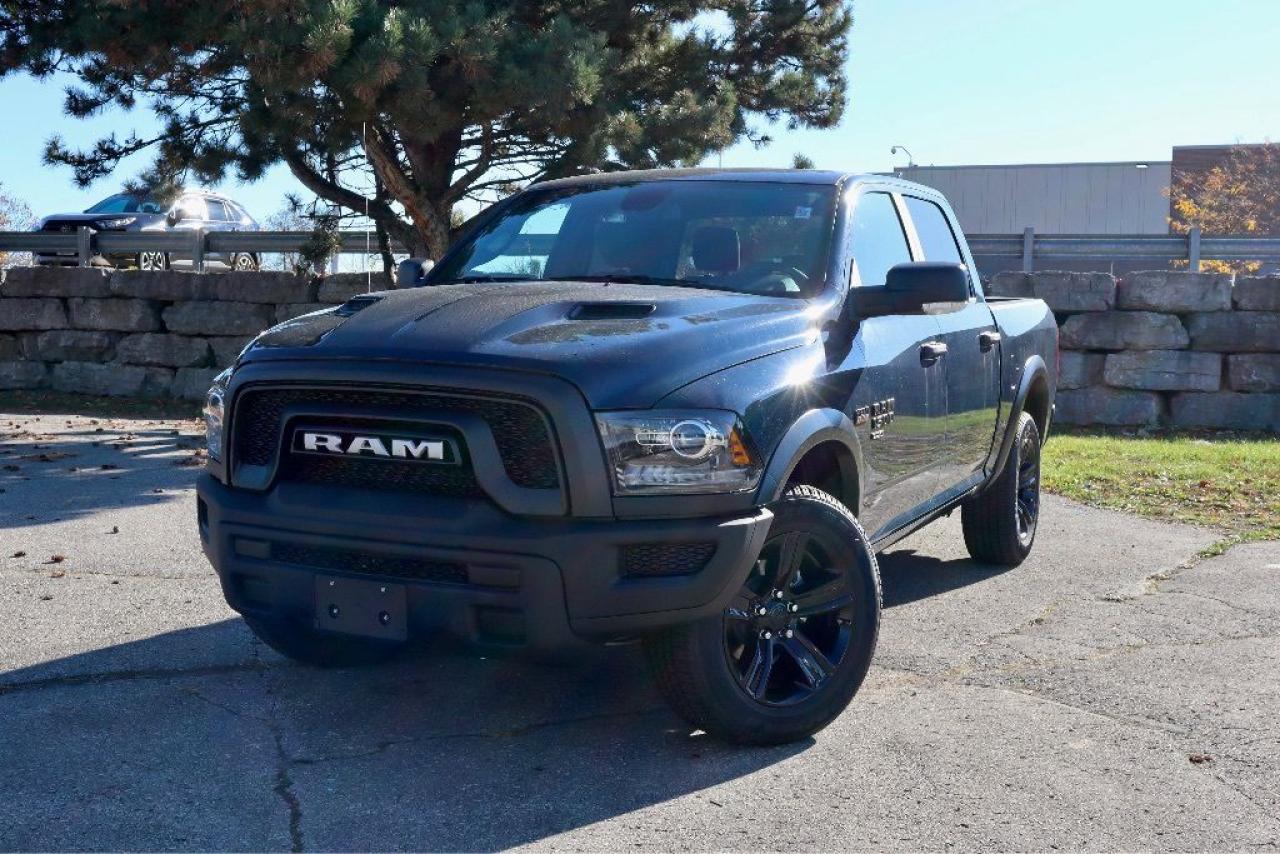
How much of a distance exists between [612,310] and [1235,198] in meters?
36.0

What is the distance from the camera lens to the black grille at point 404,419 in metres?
3.90

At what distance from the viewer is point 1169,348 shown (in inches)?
512

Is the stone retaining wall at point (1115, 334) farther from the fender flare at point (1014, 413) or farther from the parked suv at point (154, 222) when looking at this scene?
the fender flare at point (1014, 413)

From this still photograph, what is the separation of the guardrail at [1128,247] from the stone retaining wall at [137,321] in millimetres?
6429

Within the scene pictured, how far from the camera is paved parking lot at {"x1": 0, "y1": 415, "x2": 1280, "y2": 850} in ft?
12.2

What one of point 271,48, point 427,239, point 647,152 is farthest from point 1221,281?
point 271,48

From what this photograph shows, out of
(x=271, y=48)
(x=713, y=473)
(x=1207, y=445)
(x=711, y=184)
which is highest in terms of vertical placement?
(x=271, y=48)

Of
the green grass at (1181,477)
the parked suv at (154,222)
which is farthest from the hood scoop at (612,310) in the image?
the parked suv at (154,222)

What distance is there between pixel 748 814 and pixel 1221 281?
10.7 m

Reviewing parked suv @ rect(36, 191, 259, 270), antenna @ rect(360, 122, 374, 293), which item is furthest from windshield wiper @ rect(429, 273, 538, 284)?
parked suv @ rect(36, 191, 259, 270)

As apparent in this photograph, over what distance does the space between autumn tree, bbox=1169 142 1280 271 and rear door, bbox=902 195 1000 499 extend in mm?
30078

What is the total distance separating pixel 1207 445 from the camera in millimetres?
11875

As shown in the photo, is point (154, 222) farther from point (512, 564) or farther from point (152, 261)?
point (512, 564)

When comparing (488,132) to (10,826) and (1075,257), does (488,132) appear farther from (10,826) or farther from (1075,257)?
(10,826)
